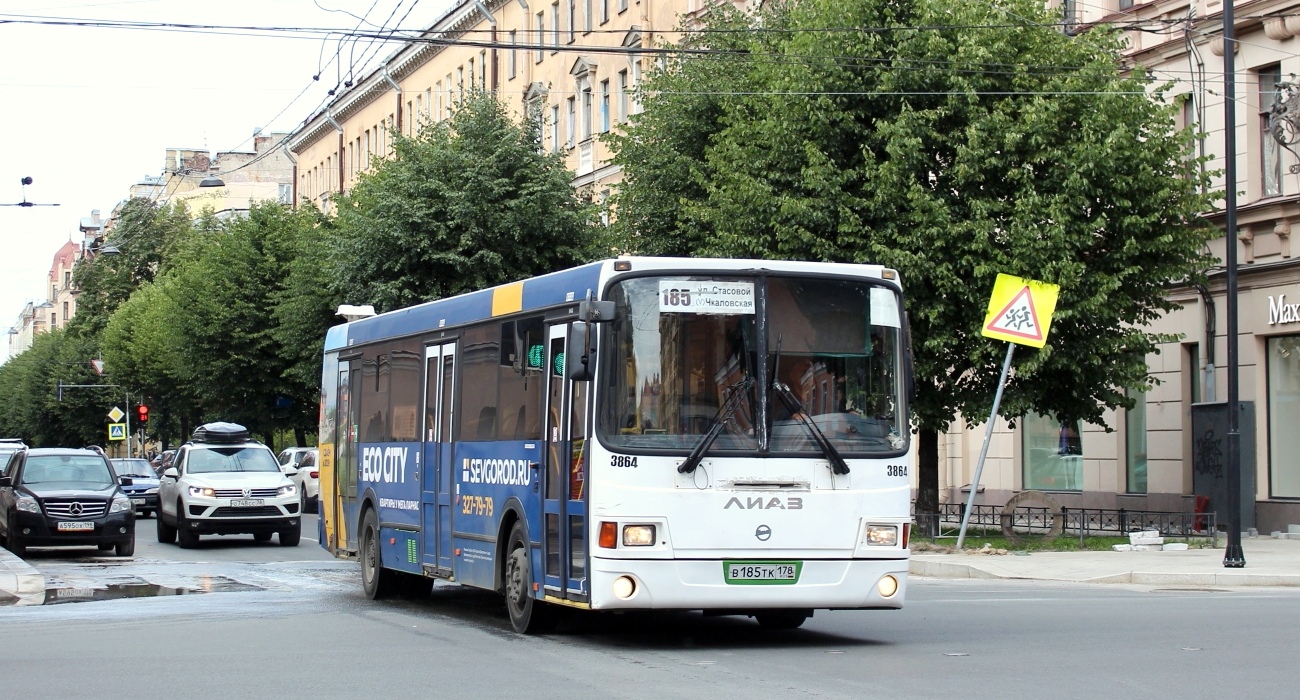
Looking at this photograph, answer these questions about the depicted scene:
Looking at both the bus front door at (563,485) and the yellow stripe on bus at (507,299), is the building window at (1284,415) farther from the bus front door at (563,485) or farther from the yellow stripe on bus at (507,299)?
the bus front door at (563,485)

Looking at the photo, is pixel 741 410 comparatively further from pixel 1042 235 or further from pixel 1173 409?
pixel 1173 409

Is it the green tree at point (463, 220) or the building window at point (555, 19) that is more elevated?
the building window at point (555, 19)

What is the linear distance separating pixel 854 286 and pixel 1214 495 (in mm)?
15608

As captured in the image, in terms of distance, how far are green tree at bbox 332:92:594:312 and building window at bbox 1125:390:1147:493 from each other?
45.3 feet

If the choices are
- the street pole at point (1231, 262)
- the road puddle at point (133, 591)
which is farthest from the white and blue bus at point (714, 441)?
the street pole at point (1231, 262)

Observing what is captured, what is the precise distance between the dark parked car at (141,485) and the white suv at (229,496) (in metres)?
12.3

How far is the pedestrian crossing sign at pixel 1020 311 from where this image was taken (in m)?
23.5

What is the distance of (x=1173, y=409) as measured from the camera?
30.7m

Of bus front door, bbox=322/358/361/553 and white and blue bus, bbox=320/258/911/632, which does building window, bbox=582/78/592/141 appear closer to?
bus front door, bbox=322/358/361/553

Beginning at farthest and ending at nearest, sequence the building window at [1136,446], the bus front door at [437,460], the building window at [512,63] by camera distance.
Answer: the building window at [512,63]
the building window at [1136,446]
the bus front door at [437,460]

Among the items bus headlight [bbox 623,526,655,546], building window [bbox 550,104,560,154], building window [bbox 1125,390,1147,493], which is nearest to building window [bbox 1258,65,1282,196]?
building window [bbox 1125,390,1147,493]

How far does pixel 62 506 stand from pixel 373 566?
9.93 m

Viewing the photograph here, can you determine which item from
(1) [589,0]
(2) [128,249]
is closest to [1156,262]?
(1) [589,0]

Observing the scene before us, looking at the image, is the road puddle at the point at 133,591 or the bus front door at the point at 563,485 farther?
the road puddle at the point at 133,591
